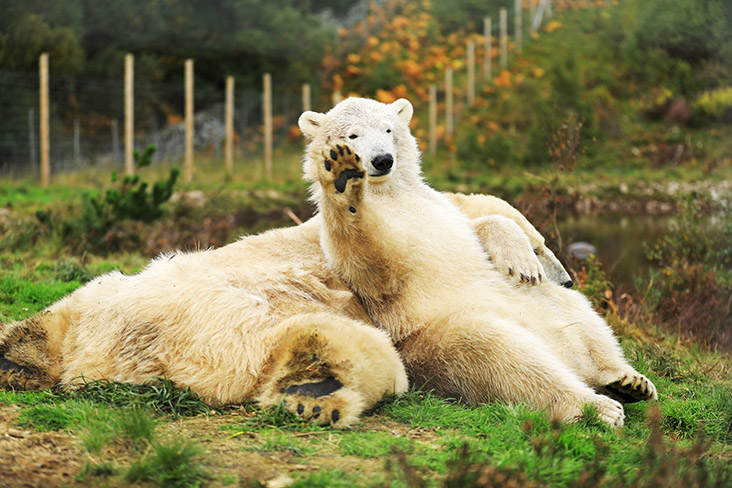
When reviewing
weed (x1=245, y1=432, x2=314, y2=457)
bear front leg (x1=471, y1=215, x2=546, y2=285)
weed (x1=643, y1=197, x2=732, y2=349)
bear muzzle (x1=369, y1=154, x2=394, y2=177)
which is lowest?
weed (x1=643, y1=197, x2=732, y2=349)

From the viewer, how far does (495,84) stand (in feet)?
Result: 92.2

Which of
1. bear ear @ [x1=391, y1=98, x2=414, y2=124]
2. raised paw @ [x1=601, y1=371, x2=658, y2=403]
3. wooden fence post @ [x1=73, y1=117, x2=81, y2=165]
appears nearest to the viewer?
raised paw @ [x1=601, y1=371, x2=658, y2=403]

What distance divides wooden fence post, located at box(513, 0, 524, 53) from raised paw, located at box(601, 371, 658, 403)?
29.2 meters

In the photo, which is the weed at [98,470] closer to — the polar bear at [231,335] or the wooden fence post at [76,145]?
the polar bear at [231,335]

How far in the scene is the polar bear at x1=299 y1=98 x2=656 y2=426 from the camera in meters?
3.70

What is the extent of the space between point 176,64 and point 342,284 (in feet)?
72.6

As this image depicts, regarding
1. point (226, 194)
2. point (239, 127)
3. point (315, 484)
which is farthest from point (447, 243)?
point (239, 127)

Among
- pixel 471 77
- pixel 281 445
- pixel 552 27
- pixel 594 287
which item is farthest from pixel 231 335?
pixel 552 27

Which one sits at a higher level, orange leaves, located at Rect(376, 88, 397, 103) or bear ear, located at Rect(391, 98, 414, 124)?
bear ear, located at Rect(391, 98, 414, 124)

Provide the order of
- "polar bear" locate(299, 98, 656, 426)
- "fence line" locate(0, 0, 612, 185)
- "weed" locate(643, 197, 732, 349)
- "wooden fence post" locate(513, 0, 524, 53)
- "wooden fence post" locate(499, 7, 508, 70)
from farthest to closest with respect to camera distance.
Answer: "wooden fence post" locate(513, 0, 524, 53) < "wooden fence post" locate(499, 7, 508, 70) < "fence line" locate(0, 0, 612, 185) < "weed" locate(643, 197, 732, 349) < "polar bear" locate(299, 98, 656, 426)

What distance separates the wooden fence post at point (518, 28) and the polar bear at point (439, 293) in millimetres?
28883

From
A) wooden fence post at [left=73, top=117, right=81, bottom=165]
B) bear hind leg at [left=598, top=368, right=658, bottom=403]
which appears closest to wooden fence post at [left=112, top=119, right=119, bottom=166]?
wooden fence post at [left=73, top=117, right=81, bottom=165]

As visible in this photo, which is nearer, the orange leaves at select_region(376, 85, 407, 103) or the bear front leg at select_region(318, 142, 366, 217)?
the bear front leg at select_region(318, 142, 366, 217)

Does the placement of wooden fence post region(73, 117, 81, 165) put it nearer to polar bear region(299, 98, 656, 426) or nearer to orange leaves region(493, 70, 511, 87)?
polar bear region(299, 98, 656, 426)
